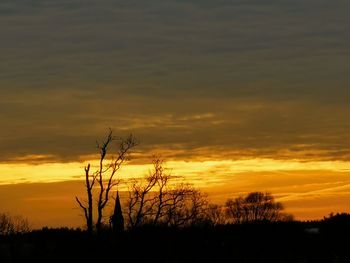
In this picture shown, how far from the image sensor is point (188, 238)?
40531 mm

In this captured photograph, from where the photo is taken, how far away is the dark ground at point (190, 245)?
37781mm

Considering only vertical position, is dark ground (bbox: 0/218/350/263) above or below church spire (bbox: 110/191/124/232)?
below

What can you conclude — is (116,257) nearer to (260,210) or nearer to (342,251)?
(342,251)

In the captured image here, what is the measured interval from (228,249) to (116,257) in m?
4.67

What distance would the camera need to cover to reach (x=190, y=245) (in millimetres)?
39438

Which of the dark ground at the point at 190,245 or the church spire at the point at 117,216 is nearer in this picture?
the dark ground at the point at 190,245

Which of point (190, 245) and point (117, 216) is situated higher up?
point (117, 216)

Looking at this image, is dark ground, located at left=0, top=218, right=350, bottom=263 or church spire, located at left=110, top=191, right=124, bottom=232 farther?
church spire, located at left=110, top=191, right=124, bottom=232

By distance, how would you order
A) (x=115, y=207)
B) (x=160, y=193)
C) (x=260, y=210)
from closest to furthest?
(x=160, y=193) → (x=115, y=207) → (x=260, y=210)

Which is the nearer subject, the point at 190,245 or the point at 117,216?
the point at 190,245

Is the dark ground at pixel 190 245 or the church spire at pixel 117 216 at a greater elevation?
the church spire at pixel 117 216

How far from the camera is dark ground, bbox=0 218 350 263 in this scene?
37781mm

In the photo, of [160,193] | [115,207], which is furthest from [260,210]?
[160,193]

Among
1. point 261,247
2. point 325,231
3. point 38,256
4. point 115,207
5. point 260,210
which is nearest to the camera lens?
point 38,256
